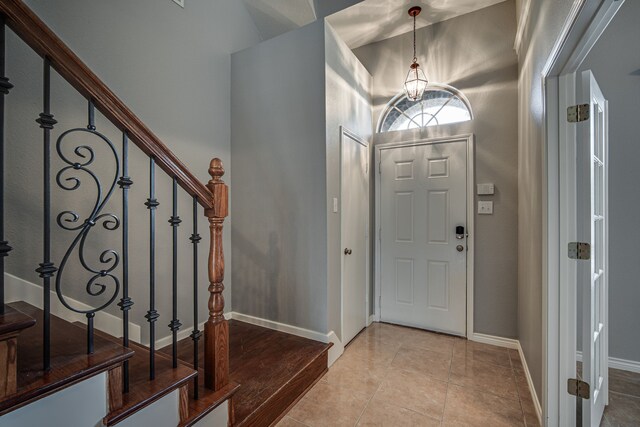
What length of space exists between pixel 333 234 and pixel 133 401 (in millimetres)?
1714

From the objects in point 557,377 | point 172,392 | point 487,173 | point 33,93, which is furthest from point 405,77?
point 172,392

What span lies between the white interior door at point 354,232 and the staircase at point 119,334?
74 centimetres

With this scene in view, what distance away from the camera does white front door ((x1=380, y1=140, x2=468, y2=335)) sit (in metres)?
2.86

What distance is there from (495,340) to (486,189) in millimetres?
1447

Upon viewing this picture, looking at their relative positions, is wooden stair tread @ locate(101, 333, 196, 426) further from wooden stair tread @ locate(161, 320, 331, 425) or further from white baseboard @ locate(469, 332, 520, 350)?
white baseboard @ locate(469, 332, 520, 350)

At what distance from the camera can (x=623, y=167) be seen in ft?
7.28

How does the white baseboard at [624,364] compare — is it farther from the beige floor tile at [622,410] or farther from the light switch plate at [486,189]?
the light switch plate at [486,189]

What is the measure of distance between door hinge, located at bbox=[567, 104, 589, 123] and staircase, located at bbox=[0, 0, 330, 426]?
1894mm

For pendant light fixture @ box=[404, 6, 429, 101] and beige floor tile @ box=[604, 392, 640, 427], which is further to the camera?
pendant light fixture @ box=[404, 6, 429, 101]

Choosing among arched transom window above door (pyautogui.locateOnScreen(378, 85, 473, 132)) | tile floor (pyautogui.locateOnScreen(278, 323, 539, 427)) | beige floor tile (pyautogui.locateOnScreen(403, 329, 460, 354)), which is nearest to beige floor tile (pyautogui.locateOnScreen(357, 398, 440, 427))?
tile floor (pyautogui.locateOnScreen(278, 323, 539, 427))

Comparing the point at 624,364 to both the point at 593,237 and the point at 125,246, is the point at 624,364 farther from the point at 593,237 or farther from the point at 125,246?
the point at 125,246

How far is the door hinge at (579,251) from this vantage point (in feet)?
4.81

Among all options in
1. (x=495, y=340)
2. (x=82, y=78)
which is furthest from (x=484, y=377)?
(x=82, y=78)

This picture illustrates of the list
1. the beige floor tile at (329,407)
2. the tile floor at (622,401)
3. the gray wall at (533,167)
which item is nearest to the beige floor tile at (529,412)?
the gray wall at (533,167)
